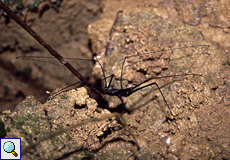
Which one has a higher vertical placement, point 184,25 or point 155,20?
point 155,20

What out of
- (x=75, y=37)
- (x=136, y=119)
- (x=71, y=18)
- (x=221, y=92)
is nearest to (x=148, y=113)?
(x=136, y=119)

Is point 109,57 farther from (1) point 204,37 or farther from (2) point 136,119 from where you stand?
(1) point 204,37

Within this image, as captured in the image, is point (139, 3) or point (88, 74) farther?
point (139, 3)

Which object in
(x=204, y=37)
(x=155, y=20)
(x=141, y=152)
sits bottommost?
(x=141, y=152)

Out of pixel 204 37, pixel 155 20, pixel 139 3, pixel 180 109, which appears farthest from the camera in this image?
pixel 139 3

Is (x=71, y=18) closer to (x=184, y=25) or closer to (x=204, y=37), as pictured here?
(x=184, y=25)

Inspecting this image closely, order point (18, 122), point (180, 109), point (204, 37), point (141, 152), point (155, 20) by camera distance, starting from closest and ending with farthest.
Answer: point (18, 122), point (141, 152), point (180, 109), point (204, 37), point (155, 20)
